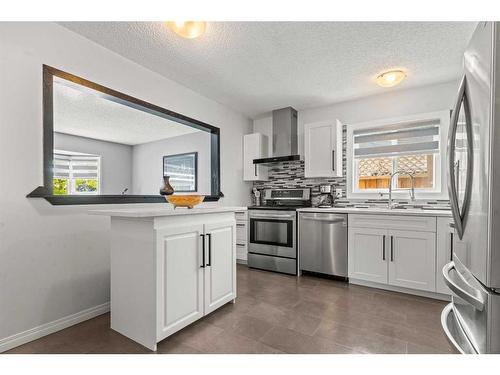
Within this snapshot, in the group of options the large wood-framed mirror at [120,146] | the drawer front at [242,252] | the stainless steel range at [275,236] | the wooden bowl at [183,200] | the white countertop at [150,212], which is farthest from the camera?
the drawer front at [242,252]

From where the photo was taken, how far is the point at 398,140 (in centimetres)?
338

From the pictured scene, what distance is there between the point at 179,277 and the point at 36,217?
116 cm

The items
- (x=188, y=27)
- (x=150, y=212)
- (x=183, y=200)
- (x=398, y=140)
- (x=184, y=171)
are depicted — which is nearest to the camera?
(x=150, y=212)

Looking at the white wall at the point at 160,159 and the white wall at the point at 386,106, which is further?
the white wall at the point at 160,159

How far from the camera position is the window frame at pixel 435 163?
306cm

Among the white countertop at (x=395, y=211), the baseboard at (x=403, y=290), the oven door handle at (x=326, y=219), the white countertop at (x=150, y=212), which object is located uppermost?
the white countertop at (x=150, y=212)

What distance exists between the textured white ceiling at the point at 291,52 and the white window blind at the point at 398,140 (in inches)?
21.0

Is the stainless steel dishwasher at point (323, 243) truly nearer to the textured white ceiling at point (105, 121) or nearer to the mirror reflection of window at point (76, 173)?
the textured white ceiling at point (105, 121)

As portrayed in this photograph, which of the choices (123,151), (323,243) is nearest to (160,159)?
(123,151)

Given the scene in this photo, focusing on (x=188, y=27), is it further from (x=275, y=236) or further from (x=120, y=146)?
(x=120, y=146)

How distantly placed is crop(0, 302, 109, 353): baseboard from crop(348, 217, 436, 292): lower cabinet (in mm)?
2710

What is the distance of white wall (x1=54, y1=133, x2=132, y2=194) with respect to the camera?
5.86m

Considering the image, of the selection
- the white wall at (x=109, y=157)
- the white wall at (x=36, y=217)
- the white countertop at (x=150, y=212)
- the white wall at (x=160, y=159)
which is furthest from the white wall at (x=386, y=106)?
the white wall at (x=109, y=157)

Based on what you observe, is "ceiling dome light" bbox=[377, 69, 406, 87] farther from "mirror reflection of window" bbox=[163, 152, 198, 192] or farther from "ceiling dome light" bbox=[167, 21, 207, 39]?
"mirror reflection of window" bbox=[163, 152, 198, 192]
